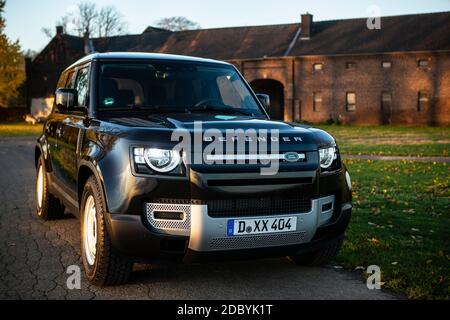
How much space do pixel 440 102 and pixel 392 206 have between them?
3838 cm

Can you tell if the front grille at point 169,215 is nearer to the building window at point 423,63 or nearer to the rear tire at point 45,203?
the rear tire at point 45,203

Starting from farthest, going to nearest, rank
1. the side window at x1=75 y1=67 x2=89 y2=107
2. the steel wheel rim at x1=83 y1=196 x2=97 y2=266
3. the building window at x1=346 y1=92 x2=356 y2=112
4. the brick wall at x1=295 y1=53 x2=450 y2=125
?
1. the building window at x1=346 y1=92 x2=356 y2=112
2. the brick wall at x1=295 y1=53 x2=450 y2=125
3. the side window at x1=75 y1=67 x2=89 y2=107
4. the steel wheel rim at x1=83 y1=196 x2=97 y2=266

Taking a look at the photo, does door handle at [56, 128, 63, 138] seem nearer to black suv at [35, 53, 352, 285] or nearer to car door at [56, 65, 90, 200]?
car door at [56, 65, 90, 200]

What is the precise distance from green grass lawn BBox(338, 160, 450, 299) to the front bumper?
1054 mm

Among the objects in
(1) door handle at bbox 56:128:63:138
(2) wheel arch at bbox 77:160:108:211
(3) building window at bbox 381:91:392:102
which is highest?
(3) building window at bbox 381:91:392:102

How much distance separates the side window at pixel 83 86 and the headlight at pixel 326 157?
243cm

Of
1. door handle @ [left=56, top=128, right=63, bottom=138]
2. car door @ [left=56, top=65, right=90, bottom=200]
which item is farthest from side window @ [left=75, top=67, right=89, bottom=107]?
door handle @ [left=56, top=128, right=63, bottom=138]

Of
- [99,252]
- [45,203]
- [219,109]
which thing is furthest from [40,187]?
[99,252]

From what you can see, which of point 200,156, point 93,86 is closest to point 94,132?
point 93,86

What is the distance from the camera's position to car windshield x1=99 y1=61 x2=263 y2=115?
5.09 meters

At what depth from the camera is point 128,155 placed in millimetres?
3871

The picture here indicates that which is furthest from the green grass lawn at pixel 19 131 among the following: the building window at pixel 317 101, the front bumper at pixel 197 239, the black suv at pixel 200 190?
the front bumper at pixel 197 239

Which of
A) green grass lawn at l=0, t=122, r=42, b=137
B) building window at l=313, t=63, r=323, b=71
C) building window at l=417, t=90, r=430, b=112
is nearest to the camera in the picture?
green grass lawn at l=0, t=122, r=42, b=137
